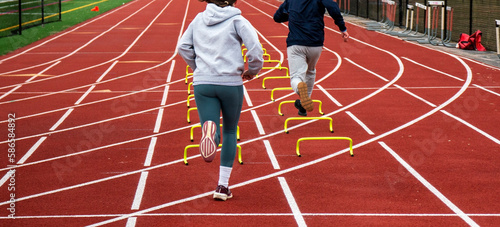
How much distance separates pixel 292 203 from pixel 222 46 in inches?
61.9

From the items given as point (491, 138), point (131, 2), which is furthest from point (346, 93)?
point (131, 2)

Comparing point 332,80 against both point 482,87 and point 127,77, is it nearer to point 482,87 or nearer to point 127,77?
point 482,87

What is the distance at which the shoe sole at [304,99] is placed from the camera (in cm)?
927

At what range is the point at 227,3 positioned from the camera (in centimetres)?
652

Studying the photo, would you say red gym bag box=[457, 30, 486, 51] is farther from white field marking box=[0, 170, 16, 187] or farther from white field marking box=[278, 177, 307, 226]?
white field marking box=[0, 170, 16, 187]

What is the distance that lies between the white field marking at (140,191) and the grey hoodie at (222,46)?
1.26 meters

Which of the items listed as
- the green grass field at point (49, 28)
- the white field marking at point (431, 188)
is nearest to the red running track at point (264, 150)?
the white field marking at point (431, 188)

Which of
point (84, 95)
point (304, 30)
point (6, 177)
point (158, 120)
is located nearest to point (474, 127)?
point (304, 30)

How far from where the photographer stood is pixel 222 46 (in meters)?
6.45

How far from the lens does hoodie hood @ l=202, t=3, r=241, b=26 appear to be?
6.43 meters

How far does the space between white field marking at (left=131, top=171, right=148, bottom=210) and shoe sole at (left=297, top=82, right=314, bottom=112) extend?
225 centimetres

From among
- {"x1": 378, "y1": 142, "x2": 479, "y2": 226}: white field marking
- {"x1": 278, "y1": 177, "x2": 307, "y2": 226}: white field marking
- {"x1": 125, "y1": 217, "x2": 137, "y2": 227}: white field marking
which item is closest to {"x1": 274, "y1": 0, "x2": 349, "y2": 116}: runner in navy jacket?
{"x1": 378, "y1": 142, "x2": 479, "y2": 226}: white field marking

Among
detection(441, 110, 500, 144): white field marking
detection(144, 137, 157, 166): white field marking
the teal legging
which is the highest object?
the teal legging

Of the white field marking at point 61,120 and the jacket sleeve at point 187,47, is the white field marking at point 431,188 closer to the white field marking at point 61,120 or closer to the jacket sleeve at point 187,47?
the jacket sleeve at point 187,47
